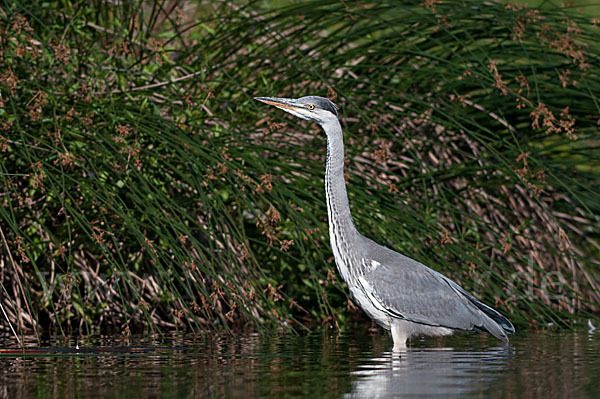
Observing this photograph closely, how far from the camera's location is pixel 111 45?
672 cm

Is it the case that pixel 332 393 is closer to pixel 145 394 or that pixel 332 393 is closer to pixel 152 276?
pixel 145 394

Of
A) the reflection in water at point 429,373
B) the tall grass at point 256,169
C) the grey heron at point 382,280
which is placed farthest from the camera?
the tall grass at point 256,169

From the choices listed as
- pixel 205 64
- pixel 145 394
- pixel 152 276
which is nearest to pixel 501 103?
pixel 205 64

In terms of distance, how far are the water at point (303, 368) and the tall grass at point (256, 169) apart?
0.31 m

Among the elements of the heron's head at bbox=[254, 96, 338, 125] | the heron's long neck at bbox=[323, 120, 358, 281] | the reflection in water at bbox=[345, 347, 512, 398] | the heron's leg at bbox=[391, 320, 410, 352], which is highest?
the heron's head at bbox=[254, 96, 338, 125]

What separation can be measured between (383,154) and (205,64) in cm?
173

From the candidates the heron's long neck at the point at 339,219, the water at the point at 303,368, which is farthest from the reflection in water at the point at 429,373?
the heron's long neck at the point at 339,219

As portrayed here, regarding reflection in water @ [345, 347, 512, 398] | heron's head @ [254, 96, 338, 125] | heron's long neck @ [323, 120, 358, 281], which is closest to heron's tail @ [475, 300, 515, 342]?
reflection in water @ [345, 347, 512, 398]

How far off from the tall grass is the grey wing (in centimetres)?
37

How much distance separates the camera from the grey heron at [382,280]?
16.5ft

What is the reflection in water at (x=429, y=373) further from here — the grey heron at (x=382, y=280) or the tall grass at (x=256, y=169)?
the tall grass at (x=256, y=169)

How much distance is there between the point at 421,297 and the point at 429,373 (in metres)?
1.28

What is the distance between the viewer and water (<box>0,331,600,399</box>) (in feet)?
11.1

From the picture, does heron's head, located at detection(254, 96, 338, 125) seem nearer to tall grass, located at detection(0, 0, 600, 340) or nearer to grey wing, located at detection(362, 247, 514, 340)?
tall grass, located at detection(0, 0, 600, 340)
